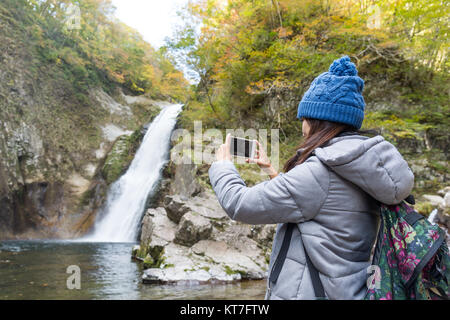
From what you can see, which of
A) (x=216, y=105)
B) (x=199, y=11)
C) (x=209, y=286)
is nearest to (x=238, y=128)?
(x=216, y=105)

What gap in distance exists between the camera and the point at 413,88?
11469 mm

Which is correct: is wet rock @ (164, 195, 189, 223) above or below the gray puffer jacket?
below

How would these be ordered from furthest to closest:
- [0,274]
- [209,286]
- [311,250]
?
[0,274], [209,286], [311,250]

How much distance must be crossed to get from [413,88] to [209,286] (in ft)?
36.4

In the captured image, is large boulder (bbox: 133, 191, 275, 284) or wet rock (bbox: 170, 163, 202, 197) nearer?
large boulder (bbox: 133, 191, 275, 284)

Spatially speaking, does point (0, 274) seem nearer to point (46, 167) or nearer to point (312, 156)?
point (312, 156)

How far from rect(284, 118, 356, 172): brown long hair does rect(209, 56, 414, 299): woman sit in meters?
0.05

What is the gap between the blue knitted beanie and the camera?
1.19 m

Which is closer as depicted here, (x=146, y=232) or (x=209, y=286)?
(x=209, y=286)

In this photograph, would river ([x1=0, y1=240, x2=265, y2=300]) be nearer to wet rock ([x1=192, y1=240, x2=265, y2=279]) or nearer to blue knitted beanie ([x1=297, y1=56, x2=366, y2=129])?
wet rock ([x1=192, y1=240, x2=265, y2=279])
